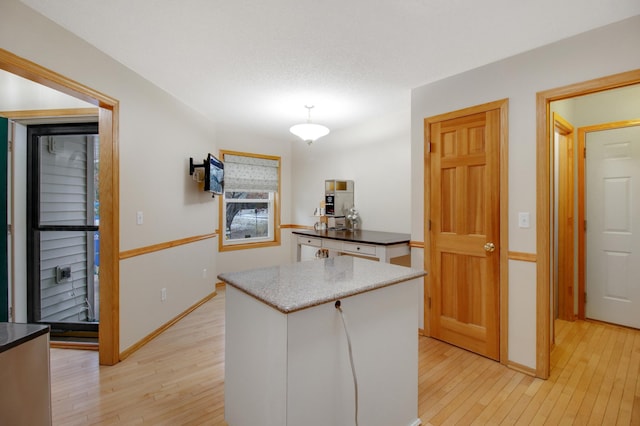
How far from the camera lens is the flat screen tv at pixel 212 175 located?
350 centimetres

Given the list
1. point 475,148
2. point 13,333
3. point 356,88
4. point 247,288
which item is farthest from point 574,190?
point 13,333

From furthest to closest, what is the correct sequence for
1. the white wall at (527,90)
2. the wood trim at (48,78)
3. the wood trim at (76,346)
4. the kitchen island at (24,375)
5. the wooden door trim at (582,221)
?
the wooden door trim at (582,221) → the wood trim at (76,346) → the white wall at (527,90) → the wood trim at (48,78) → the kitchen island at (24,375)

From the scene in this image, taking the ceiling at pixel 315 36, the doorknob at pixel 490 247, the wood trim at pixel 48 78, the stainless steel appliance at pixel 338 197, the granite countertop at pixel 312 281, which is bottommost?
the granite countertop at pixel 312 281

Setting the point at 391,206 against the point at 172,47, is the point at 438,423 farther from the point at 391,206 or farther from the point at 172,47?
the point at 172,47

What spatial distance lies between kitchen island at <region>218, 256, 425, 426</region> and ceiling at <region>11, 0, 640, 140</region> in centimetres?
154

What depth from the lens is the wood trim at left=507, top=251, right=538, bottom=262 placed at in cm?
222

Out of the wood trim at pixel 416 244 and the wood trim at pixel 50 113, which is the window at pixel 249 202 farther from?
the wood trim at pixel 416 244

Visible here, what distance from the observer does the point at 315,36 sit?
2.06 m

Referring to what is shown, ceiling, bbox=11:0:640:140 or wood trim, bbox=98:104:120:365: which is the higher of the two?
ceiling, bbox=11:0:640:140

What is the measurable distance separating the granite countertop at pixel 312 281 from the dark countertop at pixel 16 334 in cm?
71

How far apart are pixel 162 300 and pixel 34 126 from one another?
6.61 ft

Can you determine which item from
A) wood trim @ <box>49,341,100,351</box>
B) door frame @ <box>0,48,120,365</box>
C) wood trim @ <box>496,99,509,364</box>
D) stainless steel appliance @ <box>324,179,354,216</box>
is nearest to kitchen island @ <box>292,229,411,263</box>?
stainless steel appliance @ <box>324,179,354,216</box>

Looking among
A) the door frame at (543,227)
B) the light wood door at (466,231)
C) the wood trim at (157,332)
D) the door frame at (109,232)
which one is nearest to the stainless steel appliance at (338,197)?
the light wood door at (466,231)

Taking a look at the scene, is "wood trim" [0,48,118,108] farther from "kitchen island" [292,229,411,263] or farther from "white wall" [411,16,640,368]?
"white wall" [411,16,640,368]
